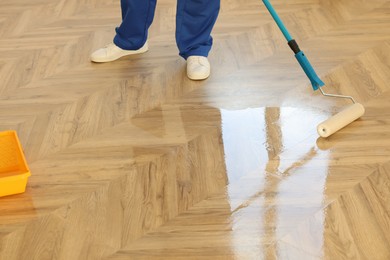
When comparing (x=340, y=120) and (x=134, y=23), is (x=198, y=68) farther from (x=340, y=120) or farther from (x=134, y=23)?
(x=340, y=120)

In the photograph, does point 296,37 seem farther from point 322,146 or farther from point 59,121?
point 59,121

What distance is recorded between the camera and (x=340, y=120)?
224cm

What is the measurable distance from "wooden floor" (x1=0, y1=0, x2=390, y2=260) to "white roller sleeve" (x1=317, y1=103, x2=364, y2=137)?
0.04 m

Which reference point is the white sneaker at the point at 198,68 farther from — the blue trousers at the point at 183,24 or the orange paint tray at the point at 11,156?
the orange paint tray at the point at 11,156

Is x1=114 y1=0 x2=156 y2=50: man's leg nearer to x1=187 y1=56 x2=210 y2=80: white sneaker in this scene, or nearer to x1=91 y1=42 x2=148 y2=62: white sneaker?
x1=91 y1=42 x2=148 y2=62: white sneaker

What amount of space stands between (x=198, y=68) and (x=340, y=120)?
65cm

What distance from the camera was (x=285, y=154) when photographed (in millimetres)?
2184

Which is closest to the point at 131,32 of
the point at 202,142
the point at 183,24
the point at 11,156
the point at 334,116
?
the point at 183,24

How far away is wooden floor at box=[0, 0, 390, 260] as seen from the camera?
6.05 ft

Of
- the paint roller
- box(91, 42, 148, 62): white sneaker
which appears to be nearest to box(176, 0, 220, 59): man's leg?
box(91, 42, 148, 62): white sneaker

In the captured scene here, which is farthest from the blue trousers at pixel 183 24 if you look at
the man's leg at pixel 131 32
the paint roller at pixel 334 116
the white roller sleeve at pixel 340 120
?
the white roller sleeve at pixel 340 120

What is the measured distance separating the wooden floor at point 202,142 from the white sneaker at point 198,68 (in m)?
0.03

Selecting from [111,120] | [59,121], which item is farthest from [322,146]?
[59,121]

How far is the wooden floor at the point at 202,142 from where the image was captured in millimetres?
1844
